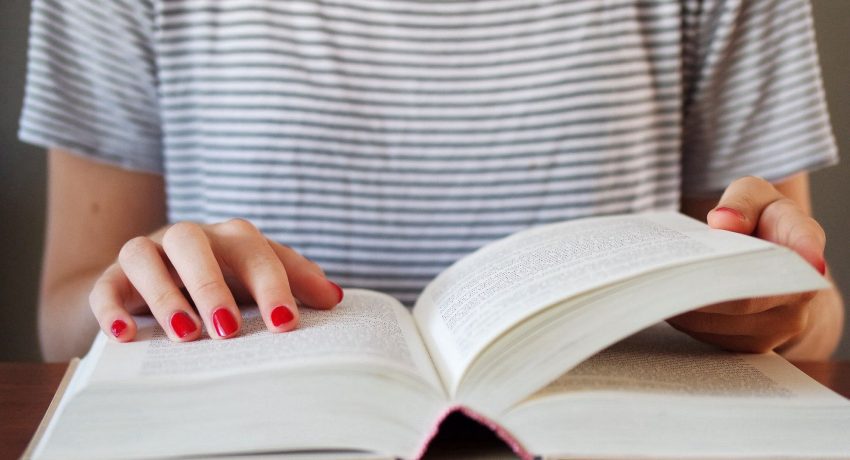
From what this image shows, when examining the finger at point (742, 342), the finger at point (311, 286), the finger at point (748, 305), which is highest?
the finger at point (311, 286)

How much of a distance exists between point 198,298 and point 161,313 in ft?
0.08

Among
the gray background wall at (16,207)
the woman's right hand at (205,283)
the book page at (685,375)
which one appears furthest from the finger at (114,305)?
the gray background wall at (16,207)

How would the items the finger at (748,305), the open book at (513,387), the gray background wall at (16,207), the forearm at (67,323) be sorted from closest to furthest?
the open book at (513,387)
the finger at (748,305)
the forearm at (67,323)
the gray background wall at (16,207)

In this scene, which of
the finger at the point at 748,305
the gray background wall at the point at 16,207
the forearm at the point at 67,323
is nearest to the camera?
the finger at the point at 748,305

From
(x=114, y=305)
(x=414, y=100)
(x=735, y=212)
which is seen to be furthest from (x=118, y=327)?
(x=414, y=100)

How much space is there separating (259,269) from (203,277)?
0.13 feet

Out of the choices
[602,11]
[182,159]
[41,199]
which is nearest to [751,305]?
[602,11]

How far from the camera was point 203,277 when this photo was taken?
46cm

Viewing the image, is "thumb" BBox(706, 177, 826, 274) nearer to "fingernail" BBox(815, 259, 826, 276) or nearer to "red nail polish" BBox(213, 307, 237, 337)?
"fingernail" BBox(815, 259, 826, 276)

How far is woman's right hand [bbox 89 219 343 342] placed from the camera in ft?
1.47

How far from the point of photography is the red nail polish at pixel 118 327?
0.45 metres

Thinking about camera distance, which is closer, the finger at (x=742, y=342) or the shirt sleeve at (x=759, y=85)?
the finger at (x=742, y=342)

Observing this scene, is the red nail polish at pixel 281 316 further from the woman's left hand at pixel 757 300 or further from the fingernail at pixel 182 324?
the woman's left hand at pixel 757 300

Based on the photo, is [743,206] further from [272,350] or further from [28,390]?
[28,390]
